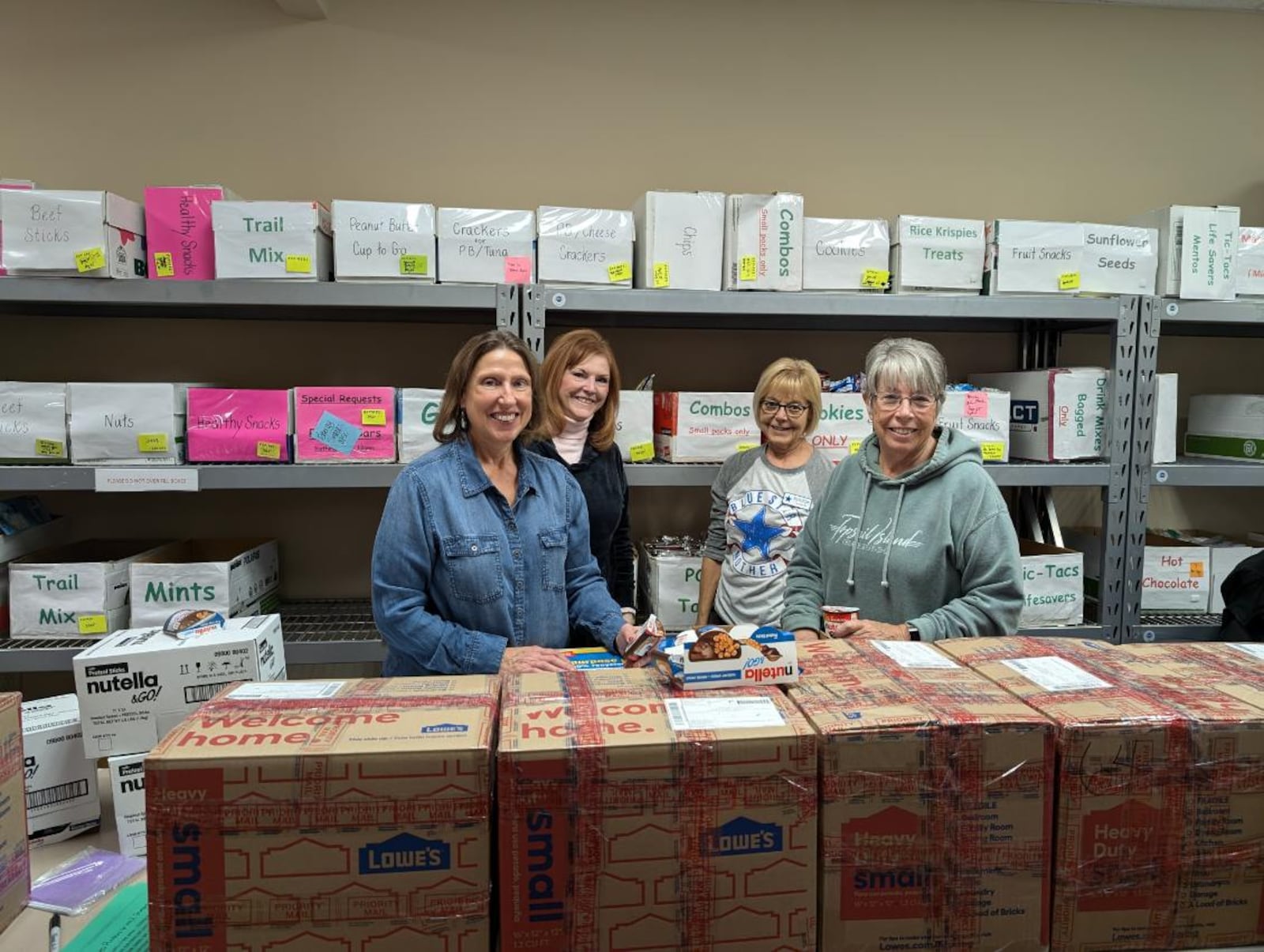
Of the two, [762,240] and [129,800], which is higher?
[762,240]

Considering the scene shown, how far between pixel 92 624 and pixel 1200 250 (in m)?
3.70

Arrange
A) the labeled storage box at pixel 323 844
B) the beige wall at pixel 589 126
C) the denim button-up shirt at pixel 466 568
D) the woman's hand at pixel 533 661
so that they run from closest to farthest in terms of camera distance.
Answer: the labeled storage box at pixel 323 844 < the woman's hand at pixel 533 661 < the denim button-up shirt at pixel 466 568 < the beige wall at pixel 589 126

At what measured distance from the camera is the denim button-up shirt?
1541 mm

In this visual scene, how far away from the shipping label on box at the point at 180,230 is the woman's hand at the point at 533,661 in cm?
177

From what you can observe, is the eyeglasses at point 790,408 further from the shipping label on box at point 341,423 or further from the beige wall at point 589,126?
the shipping label on box at point 341,423

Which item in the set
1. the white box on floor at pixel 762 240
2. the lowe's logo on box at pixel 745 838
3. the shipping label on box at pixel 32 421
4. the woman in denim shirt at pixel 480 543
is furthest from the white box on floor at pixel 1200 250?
the shipping label on box at pixel 32 421

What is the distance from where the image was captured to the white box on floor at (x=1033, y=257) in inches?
103

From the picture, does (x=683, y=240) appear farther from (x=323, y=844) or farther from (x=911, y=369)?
(x=323, y=844)

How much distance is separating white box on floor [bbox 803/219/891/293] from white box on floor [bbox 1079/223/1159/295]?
0.68m

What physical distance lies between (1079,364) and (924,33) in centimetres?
144

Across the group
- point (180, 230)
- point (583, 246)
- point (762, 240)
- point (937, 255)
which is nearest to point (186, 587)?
point (180, 230)

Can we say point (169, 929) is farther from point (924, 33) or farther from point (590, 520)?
point (924, 33)

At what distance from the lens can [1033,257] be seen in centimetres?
263

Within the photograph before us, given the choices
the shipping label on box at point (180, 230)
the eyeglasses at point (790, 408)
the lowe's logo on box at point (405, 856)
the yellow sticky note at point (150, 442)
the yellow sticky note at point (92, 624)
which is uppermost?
the shipping label on box at point (180, 230)
